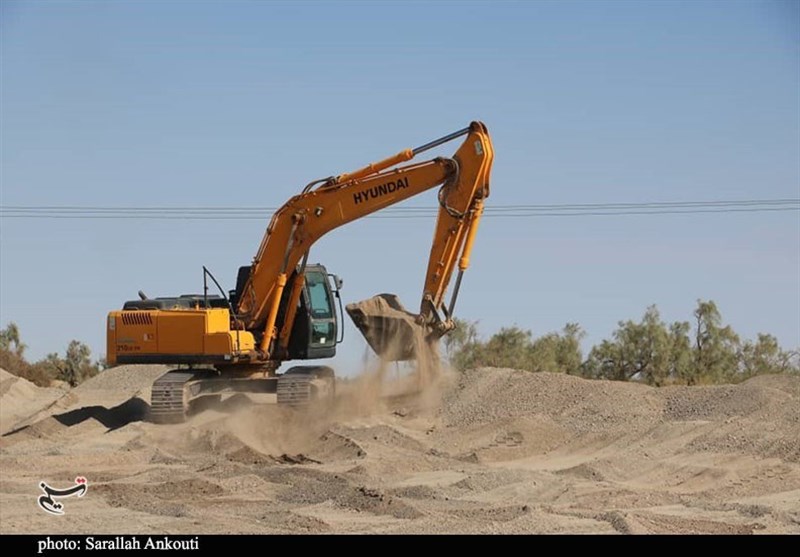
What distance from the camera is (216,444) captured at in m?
18.2

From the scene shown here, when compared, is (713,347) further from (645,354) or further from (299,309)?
(299,309)

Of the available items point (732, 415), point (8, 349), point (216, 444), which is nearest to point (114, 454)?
point (216, 444)

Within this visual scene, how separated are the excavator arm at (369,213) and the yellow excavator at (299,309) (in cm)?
2

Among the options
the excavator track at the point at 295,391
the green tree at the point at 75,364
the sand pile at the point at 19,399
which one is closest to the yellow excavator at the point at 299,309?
the excavator track at the point at 295,391

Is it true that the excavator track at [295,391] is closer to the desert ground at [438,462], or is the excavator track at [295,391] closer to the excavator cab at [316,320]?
the desert ground at [438,462]

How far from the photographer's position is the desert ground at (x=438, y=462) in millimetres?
10930

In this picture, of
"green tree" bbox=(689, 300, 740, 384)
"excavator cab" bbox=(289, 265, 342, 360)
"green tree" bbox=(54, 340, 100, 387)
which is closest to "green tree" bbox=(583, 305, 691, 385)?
"green tree" bbox=(689, 300, 740, 384)

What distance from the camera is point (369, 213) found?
20.6 m

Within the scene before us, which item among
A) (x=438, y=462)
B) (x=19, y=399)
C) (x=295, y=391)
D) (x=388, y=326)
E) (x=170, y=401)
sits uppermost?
(x=388, y=326)

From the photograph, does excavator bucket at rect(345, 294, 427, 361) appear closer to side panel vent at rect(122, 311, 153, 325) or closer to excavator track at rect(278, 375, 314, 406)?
excavator track at rect(278, 375, 314, 406)

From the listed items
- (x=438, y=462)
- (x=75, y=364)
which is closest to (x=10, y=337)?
(x=75, y=364)

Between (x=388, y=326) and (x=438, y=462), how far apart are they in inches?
189

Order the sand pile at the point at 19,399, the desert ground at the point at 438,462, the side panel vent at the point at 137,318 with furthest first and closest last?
the sand pile at the point at 19,399
the side panel vent at the point at 137,318
the desert ground at the point at 438,462
